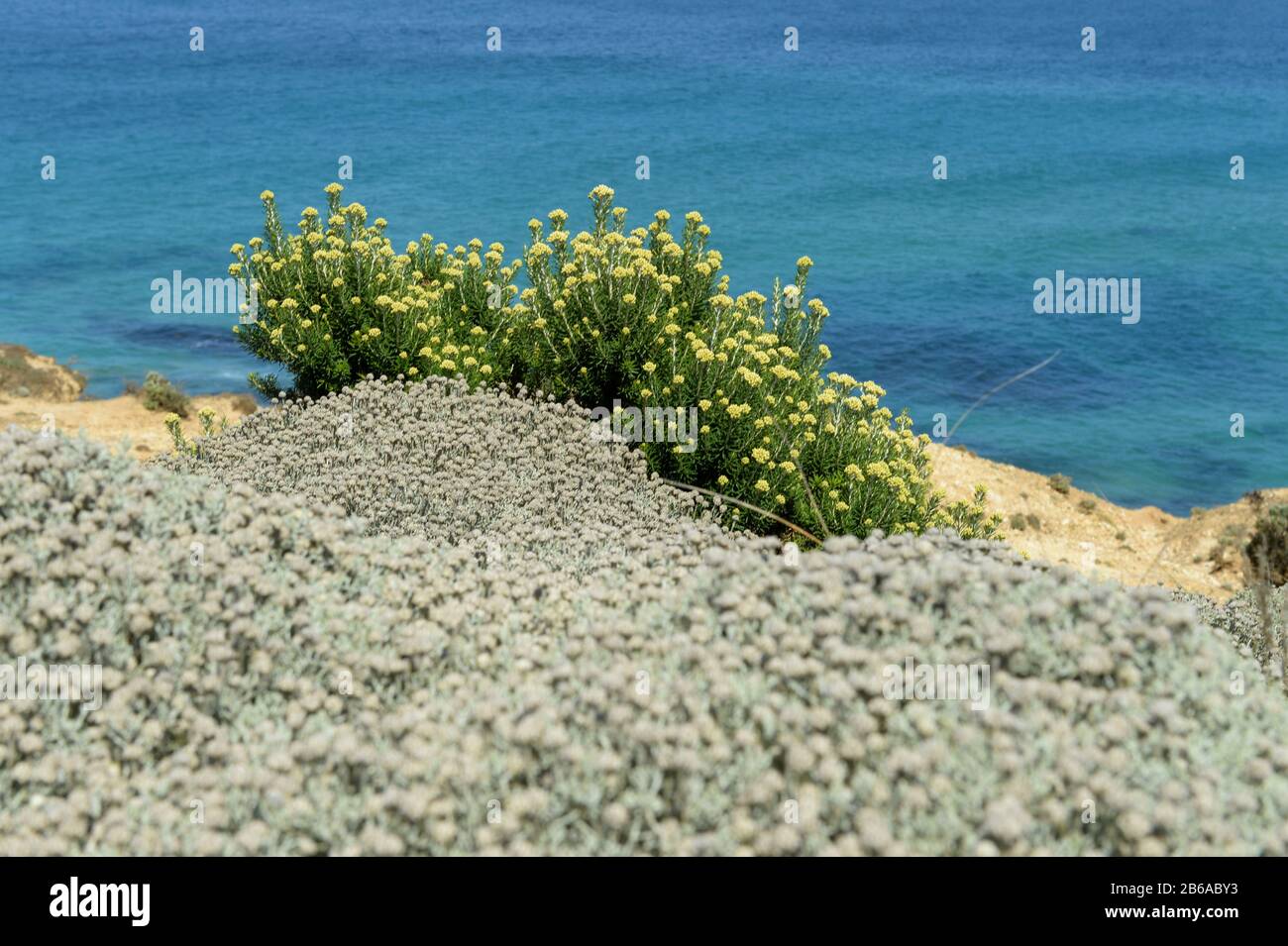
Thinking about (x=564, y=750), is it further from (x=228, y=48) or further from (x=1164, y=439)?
(x=228, y=48)

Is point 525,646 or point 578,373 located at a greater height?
point 578,373

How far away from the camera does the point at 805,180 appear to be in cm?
6109

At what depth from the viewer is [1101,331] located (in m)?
41.2

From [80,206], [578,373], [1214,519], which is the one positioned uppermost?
[80,206]

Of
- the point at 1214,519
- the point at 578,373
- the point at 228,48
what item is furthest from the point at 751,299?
the point at 228,48
